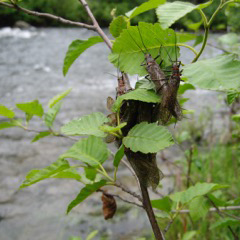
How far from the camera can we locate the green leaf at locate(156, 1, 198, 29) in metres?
0.50

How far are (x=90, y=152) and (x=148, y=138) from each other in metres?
0.24

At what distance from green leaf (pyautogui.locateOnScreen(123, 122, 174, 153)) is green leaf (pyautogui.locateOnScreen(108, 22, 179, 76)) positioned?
0.33 ft

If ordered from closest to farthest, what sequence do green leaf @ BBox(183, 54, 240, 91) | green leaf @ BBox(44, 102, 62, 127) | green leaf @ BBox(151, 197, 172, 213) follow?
green leaf @ BBox(183, 54, 240, 91) < green leaf @ BBox(151, 197, 172, 213) < green leaf @ BBox(44, 102, 62, 127)

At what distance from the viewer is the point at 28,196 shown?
3.18 meters

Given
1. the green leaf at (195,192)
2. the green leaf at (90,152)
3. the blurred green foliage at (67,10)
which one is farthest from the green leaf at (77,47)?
the blurred green foliage at (67,10)

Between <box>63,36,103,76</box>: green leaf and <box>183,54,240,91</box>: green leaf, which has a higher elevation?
<box>63,36,103,76</box>: green leaf

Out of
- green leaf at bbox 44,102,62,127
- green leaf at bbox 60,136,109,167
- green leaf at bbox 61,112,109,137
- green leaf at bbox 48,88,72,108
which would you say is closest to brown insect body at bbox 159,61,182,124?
green leaf at bbox 61,112,109,137

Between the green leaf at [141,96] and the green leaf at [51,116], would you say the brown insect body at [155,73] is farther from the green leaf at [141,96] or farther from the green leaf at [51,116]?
the green leaf at [51,116]

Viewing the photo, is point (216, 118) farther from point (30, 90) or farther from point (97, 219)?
point (30, 90)

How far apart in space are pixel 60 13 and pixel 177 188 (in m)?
13.2

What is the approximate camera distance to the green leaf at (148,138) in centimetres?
51

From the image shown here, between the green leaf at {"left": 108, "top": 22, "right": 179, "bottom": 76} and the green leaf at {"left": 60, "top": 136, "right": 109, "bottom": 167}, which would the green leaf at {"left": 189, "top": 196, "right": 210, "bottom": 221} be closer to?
the green leaf at {"left": 60, "top": 136, "right": 109, "bottom": 167}

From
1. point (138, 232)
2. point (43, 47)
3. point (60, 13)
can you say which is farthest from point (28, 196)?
point (60, 13)

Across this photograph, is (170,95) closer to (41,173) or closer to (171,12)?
(171,12)
